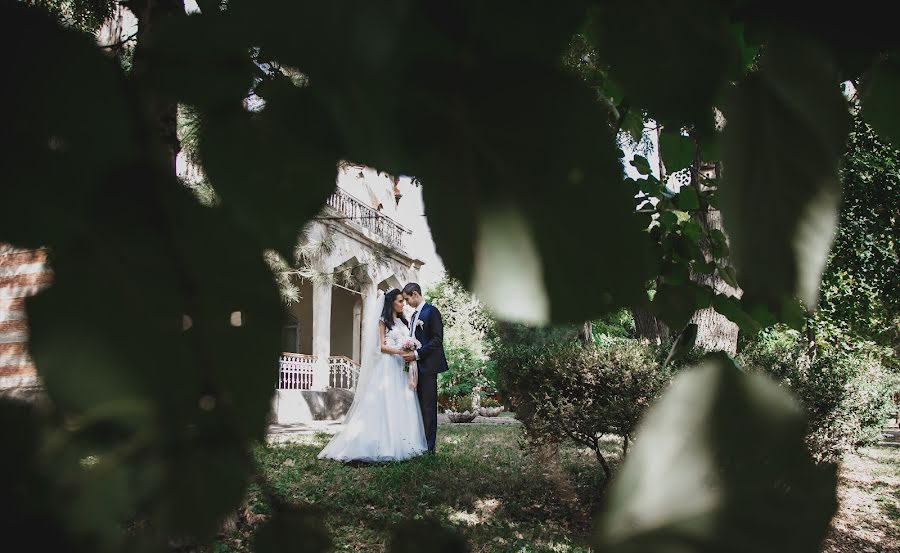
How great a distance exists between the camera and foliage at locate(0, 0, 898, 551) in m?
0.19

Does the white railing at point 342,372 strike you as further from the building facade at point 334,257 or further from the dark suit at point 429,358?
the building facade at point 334,257

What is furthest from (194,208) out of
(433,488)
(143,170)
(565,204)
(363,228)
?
(433,488)

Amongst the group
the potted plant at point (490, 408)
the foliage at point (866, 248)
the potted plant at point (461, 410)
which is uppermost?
the foliage at point (866, 248)

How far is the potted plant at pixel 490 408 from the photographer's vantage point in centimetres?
1752

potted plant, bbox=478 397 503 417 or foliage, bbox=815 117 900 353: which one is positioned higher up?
foliage, bbox=815 117 900 353

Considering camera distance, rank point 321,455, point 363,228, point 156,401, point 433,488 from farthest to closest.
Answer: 1. point 321,455
2. point 433,488
3. point 363,228
4. point 156,401

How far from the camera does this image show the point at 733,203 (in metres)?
0.21

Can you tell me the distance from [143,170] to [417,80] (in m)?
0.10

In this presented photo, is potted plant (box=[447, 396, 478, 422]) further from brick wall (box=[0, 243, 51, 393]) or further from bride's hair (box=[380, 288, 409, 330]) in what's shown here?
brick wall (box=[0, 243, 51, 393])

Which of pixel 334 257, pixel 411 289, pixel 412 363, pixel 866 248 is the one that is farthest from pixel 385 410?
pixel 866 248

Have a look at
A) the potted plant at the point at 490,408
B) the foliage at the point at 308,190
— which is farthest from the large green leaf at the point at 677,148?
the potted plant at the point at 490,408

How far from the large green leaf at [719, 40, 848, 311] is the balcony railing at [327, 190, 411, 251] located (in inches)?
9.6

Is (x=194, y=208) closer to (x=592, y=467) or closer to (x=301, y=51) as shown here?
(x=301, y=51)

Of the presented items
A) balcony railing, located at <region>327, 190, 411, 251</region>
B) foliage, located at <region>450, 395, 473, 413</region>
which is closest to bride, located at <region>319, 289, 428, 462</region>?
balcony railing, located at <region>327, 190, 411, 251</region>
